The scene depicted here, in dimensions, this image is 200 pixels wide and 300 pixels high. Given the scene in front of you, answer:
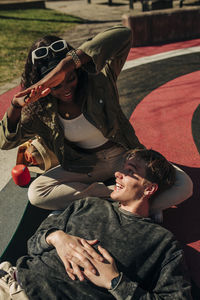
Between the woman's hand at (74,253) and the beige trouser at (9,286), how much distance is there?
14.8 inches

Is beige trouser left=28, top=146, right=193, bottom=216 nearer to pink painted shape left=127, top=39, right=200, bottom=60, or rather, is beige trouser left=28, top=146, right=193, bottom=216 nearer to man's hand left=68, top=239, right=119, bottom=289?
man's hand left=68, top=239, right=119, bottom=289

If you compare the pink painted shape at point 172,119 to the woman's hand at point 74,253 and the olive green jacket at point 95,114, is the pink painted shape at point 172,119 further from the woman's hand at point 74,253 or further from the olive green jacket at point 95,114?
the woman's hand at point 74,253

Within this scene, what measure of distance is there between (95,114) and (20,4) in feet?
50.9

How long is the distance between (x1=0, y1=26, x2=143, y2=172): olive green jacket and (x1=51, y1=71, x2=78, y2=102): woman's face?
0.10 metres

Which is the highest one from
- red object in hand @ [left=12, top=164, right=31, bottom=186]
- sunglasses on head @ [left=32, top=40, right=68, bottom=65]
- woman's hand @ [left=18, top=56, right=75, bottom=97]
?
sunglasses on head @ [left=32, top=40, right=68, bottom=65]

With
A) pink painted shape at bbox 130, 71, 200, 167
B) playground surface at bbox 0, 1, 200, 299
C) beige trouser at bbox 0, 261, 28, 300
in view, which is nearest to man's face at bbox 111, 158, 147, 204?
playground surface at bbox 0, 1, 200, 299

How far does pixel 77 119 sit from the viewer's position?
118 inches

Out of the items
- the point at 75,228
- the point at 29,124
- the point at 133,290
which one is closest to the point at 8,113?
the point at 29,124

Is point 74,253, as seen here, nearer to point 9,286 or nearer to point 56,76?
point 9,286

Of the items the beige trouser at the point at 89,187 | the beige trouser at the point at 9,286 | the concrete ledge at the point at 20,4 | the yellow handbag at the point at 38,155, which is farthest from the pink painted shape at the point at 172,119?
the concrete ledge at the point at 20,4

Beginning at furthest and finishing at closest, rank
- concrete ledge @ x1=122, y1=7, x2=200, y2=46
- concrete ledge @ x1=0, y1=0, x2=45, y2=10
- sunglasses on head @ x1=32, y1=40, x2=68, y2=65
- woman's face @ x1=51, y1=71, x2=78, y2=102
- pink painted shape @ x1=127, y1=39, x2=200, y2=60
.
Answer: concrete ledge @ x1=0, y1=0, x2=45, y2=10 < concrete ledge @ x1=122, y1=7, x2=200, y2=46 < pink painted shape @ x1=127, y1=39, x2=200, y2=60 < woman's face @ x1=51, y1=71, x2=78, y2=102 < sunglasses on head @ x1=32, y1=40, x2=68, y2=65

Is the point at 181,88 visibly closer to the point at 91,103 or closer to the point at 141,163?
the point at 91,103

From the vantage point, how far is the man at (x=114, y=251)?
210cm

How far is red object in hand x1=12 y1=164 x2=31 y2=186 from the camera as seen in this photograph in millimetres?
3447
